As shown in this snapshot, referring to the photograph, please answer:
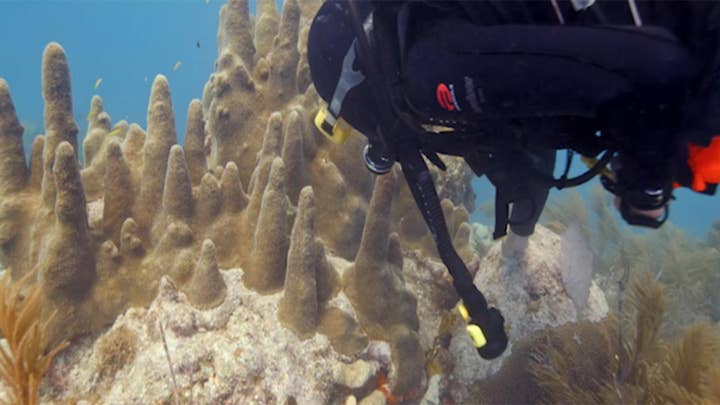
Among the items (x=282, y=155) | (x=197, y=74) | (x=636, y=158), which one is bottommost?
(x=197, y=74)

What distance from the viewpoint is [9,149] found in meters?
4.60

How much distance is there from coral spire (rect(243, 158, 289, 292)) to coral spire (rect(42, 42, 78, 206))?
1918 mm

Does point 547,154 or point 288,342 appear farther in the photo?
Result: point 288,342

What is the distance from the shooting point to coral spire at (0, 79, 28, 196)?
4508 mm

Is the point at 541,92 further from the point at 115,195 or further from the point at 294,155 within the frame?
the point at 115,195

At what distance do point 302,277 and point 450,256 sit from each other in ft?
4.87

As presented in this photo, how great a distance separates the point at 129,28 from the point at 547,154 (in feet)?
502

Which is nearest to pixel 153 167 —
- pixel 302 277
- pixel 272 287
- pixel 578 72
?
pixel 272 287

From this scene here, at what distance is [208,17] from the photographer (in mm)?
124500

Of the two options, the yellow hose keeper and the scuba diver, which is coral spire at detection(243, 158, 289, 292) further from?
the yellow hose keeper

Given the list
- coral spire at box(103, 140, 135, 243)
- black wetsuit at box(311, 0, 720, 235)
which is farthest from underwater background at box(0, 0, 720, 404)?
black wetsuit at box(311, 0, 720, 235)

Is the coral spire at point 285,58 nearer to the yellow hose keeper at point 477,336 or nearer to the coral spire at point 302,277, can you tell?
the coral spire at point 302,277

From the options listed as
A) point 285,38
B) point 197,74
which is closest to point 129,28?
Answer: point 197,74

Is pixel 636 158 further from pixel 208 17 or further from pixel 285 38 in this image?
pixel 208 17
